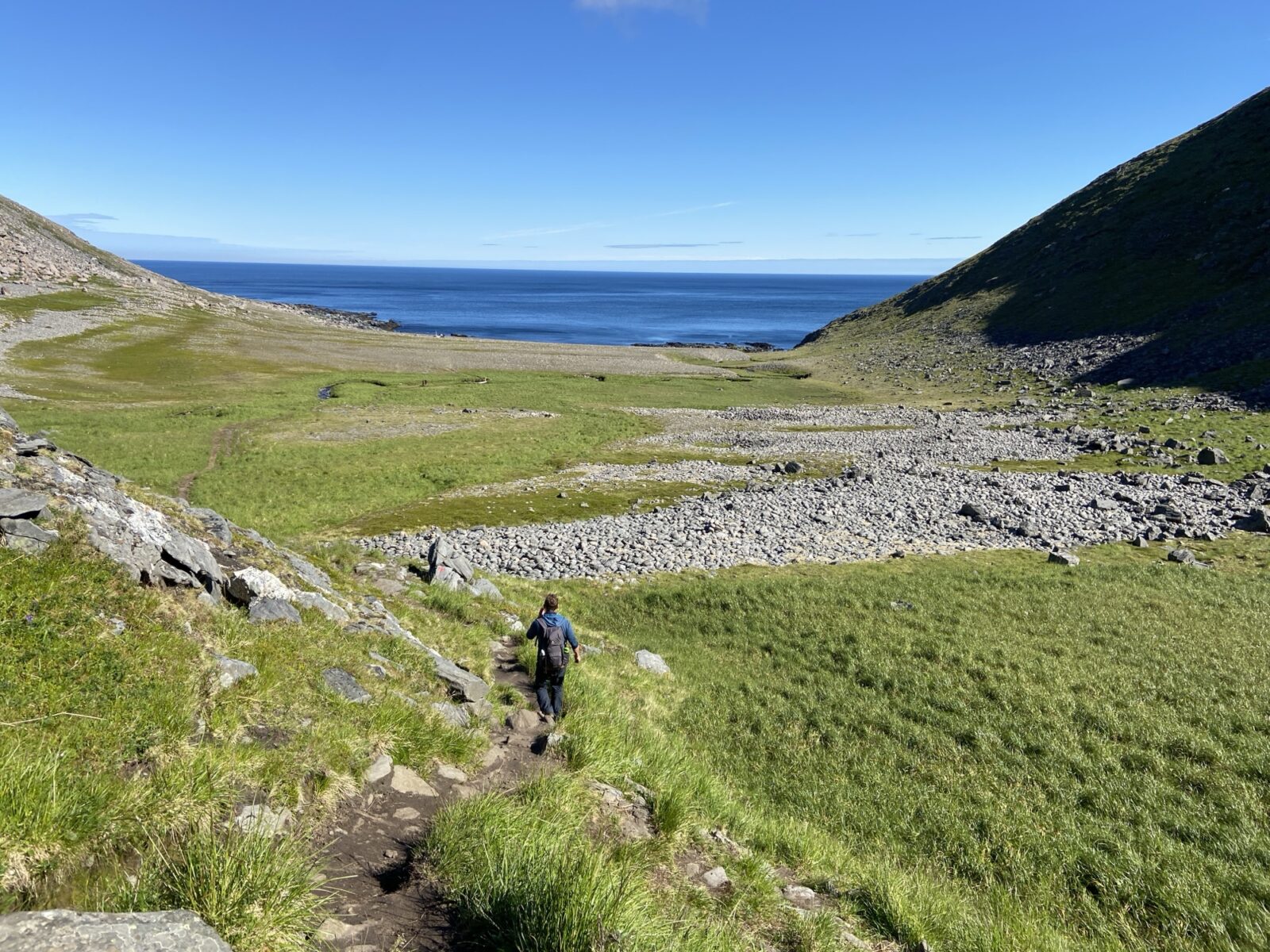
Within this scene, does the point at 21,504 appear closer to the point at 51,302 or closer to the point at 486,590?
the point at 486,590

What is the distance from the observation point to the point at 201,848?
516cm

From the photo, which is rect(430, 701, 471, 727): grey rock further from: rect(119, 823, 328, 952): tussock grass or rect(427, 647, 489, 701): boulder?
rect(119, 823, 328, 952): tussock grass

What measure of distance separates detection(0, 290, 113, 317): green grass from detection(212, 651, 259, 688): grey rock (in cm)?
13785

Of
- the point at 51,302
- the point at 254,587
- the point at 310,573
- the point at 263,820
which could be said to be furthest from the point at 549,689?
the point at 51,302

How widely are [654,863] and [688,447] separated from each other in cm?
4827

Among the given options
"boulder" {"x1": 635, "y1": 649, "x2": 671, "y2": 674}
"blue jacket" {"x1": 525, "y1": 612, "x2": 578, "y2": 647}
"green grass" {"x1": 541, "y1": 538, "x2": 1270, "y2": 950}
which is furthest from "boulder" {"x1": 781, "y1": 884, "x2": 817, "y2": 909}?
"boulder" {"x1": 635, "y1": 649, "x2": 671, "y2": 674}

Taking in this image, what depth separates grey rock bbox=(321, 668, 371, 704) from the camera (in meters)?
10.2

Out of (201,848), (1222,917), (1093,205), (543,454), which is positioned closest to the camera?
(201,848)

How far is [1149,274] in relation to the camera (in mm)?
92500

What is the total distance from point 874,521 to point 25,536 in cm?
3250

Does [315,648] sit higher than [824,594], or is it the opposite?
[315,648]

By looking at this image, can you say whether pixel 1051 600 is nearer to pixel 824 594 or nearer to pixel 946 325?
pixel 824 594

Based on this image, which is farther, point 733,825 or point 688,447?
point 688,447

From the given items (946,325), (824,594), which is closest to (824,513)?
(824,594)
